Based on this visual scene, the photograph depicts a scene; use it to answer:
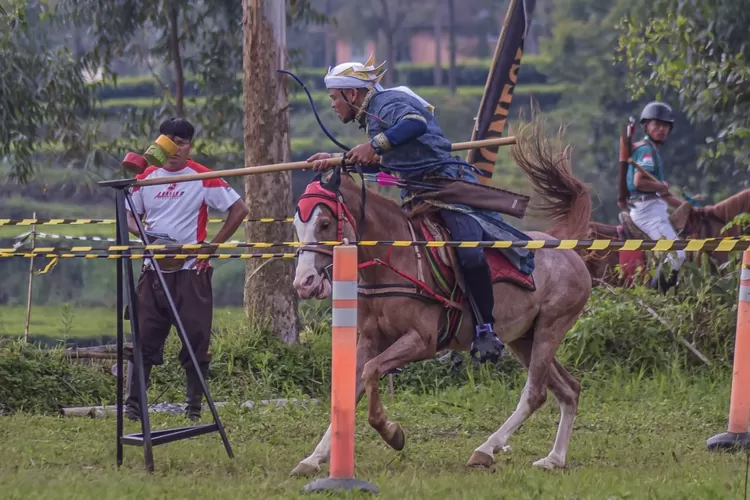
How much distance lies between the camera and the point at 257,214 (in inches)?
523

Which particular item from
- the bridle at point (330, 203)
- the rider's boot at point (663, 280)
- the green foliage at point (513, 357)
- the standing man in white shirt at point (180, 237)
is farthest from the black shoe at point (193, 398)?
the rider's boot at point (663, 280)

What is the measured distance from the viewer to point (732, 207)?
16.6m

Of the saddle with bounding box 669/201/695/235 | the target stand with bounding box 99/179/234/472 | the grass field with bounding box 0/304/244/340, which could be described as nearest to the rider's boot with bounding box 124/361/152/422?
the target stand with bounding box 99/179/234/472

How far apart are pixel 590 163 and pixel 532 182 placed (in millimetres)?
37836

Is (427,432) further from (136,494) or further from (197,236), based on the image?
(136,494)

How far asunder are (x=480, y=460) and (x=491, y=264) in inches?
48.9

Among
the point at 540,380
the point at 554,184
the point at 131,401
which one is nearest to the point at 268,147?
the point at 131,401

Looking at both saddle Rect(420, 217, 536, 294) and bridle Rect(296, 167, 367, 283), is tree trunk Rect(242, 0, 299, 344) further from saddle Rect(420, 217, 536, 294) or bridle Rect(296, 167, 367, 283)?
bridle Rect(296, 167, 367, 283)

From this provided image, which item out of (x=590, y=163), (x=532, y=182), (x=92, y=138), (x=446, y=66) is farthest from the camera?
(x=446, y=66)

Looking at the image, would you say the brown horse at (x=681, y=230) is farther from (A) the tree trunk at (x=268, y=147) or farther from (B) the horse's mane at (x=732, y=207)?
(A) the tree trunk at (x=268, y=147)

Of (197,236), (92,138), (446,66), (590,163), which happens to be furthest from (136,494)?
(446,66)

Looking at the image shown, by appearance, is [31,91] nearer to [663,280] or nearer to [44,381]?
[44,381]

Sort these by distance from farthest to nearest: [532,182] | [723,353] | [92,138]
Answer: [92,138]
[723,353]
[532,182]

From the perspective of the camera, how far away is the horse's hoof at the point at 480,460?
27.3 ft
